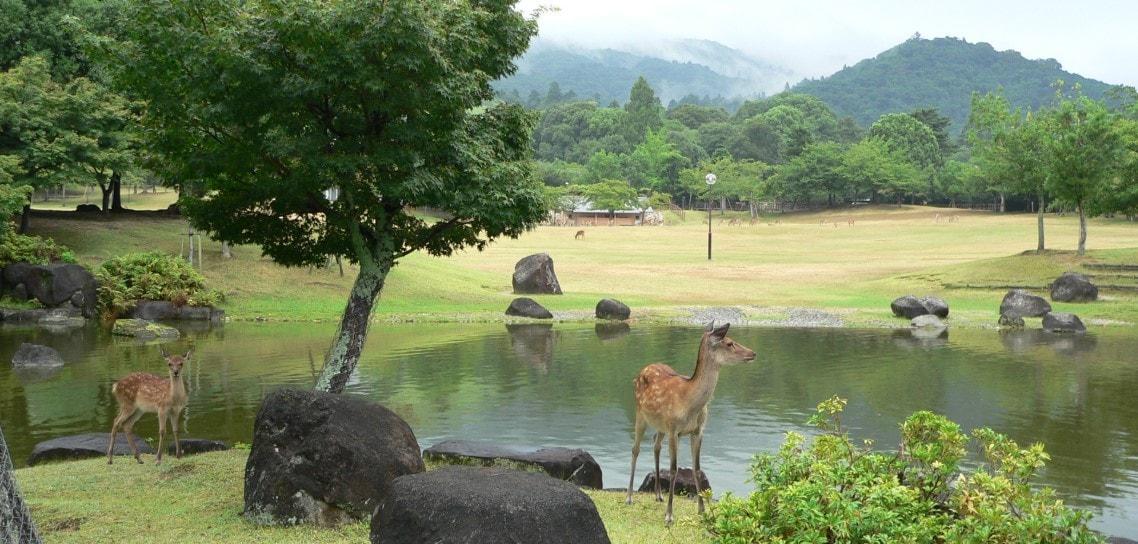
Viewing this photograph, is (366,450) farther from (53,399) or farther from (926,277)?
(926,277)

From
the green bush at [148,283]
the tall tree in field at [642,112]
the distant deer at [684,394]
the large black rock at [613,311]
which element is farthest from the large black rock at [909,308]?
the tall tree in field at [642,112]

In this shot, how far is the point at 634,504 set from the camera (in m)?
11.5

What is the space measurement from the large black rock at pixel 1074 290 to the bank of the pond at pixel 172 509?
3461 centimetres

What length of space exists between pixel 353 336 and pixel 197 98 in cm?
413

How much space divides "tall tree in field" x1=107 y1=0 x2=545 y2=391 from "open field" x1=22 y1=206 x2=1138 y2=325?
20.6 metres

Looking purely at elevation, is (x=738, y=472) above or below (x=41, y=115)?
below

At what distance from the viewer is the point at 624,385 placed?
22.2m

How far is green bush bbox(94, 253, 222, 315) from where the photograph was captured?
34.2 metres

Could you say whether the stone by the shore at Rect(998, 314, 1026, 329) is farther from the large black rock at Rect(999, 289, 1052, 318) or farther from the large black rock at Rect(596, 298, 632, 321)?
the large black rock at Rect(596, 298, 632, 321)

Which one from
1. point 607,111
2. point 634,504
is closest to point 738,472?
point 634,504

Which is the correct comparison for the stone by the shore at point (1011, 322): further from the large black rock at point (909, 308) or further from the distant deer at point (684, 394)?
the distant deer at point (684, 394)

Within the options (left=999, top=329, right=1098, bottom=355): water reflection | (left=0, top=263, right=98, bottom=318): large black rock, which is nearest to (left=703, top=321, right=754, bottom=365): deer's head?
(left=999, top=329, right=1098, bottom=355): water reflection

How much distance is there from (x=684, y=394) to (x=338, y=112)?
6.69 m

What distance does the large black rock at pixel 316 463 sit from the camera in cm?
977
